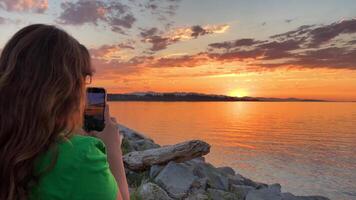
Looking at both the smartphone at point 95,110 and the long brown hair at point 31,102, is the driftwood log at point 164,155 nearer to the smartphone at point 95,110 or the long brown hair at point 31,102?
the smartphone at point 95,110

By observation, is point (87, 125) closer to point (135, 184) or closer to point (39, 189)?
point (39, 189)

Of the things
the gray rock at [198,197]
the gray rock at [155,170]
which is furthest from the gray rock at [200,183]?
the gray rock at [155,170]

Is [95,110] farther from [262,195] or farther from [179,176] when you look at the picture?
[262,195]

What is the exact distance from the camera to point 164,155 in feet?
39.4

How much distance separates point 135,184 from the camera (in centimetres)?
1102

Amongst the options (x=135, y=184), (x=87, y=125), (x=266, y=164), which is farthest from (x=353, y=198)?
(x=87, y=125)

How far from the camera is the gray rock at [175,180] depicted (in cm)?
1020

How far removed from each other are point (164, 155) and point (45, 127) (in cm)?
1039

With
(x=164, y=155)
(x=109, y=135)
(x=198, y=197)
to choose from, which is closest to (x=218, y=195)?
(x=198, y=197)

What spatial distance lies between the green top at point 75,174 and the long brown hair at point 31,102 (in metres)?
0.05

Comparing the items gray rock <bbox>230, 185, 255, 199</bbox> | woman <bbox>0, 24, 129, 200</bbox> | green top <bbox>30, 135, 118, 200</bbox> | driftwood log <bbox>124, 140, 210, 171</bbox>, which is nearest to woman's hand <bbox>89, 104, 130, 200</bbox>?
woman <bbox>0, 24, 129, 200</bbox>

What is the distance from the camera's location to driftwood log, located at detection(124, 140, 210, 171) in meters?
11.8

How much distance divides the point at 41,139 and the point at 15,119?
0.14 m

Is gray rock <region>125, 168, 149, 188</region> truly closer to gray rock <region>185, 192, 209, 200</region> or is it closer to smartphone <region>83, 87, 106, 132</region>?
gray rock <region>185, 192, 209, 200</region>
